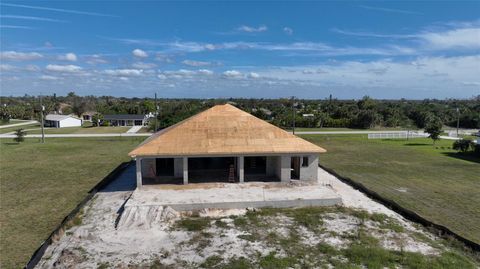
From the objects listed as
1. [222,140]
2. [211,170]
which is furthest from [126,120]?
[222,140]

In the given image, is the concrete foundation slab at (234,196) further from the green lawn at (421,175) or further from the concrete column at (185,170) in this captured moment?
the green lawn at (421,175)

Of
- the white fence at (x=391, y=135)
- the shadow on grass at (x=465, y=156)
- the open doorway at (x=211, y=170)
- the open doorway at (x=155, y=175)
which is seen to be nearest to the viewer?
the open doorway at (x=155, y=175)

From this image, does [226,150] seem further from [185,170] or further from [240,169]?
[185,170]

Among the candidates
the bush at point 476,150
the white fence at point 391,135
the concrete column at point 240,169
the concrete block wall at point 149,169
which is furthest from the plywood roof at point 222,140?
the white fence at point 391,135

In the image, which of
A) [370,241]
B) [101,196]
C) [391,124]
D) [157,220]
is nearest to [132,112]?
[391,124]

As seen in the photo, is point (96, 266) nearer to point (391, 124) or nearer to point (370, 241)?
point (370, 241)

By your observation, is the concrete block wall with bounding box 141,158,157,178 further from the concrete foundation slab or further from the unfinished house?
the concrete foundation slab

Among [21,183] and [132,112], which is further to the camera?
[132,112]
